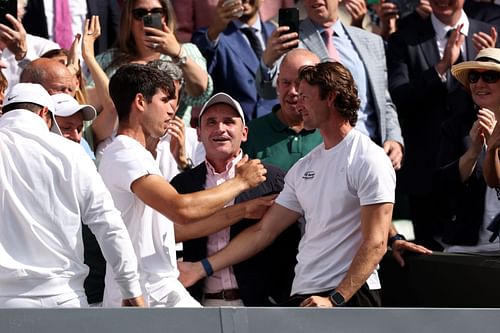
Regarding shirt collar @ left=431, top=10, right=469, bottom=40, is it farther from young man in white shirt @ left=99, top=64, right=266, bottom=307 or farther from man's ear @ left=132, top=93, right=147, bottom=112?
man's ear @ left=132, top=93, right=147, bottom=112

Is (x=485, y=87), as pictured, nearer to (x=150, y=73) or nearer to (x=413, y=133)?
(x=413, y=133)

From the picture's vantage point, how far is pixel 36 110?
19.8 ft

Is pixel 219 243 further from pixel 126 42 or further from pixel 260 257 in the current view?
pixel 126 42

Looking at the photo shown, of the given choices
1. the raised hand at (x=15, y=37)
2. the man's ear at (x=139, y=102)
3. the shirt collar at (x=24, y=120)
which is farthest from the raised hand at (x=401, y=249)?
the raised hand at (x=15, y=37)

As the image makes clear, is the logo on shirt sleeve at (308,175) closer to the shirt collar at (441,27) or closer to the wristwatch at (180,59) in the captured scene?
the wristwatch at (180,59)

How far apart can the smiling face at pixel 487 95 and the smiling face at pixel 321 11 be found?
1.38 metres

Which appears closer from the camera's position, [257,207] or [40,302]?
[40,302]

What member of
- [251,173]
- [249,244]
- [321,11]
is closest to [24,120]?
[251,173]

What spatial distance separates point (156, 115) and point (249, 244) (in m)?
0.84

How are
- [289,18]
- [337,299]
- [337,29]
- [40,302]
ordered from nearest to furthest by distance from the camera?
[40,302] → [337,299] → [289,18] → [337,29]

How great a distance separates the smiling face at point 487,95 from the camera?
7797 mm

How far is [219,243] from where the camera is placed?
713 cm

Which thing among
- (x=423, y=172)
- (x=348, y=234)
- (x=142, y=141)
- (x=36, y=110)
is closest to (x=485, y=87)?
(x=423, y=172)

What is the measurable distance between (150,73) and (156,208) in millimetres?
770
